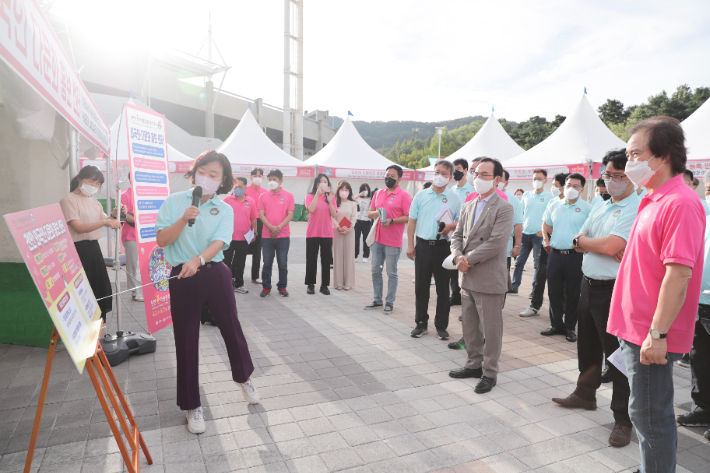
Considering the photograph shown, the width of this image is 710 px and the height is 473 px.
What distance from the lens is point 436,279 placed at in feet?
16.0

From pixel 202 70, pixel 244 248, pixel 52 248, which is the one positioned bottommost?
pixel 244 248

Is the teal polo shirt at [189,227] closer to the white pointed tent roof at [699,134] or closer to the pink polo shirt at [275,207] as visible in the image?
the pink polo shirt at [275,207]

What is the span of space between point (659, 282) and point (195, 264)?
2527 mm

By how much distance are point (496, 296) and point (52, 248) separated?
9.89 ft

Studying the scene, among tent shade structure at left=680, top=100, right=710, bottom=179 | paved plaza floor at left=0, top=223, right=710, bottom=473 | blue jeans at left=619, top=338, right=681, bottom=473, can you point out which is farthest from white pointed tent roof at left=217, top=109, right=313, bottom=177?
blue jeans at left=619, top=338, right=681, bottom=473

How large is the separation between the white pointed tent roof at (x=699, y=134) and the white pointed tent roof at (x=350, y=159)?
10.1m

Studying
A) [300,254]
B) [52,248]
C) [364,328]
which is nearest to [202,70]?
[300,254]

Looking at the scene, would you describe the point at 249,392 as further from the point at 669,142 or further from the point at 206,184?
the point at 669,142

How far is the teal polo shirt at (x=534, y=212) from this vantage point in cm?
694

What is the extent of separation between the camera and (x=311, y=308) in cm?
602

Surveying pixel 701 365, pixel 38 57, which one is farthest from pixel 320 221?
pixel 701 365

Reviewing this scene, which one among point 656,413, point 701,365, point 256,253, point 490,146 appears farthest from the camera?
point 490,146

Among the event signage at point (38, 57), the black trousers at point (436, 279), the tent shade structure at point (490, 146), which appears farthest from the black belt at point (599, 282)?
the tent shade structure at point (490, 146)

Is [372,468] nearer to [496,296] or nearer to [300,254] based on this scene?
[496,296]
